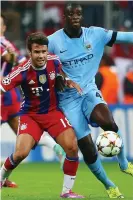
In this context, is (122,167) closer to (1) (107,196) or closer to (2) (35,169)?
(1) (107,196)

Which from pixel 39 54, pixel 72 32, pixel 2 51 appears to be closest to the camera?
pixel 39 54

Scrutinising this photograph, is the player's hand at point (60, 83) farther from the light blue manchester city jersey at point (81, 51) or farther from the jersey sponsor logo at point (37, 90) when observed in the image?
the light blue manchester city jersey at point (81, 51)

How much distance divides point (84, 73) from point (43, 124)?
2.80ft

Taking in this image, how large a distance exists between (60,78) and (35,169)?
4.61 meters

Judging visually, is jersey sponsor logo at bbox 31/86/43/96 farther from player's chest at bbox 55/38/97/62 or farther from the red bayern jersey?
player's chest at bbox 55/38/97/62

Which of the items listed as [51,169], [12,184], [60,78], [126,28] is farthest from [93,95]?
[126,28]

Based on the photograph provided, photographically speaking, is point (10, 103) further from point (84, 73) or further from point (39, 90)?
point (39, 90)

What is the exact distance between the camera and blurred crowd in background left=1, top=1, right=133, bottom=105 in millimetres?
18000

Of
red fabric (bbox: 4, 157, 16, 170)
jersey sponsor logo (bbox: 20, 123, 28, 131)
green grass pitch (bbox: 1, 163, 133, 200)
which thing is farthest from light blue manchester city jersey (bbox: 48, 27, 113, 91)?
green grass pitch (bbox: 1, 163, 133, 200)

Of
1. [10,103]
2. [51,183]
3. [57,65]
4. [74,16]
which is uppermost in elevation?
[74,16]

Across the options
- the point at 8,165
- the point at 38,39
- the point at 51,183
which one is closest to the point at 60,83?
the point at 38,39

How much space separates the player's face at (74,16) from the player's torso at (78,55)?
9.8 inches

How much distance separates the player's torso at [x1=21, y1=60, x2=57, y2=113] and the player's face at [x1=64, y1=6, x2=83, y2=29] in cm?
55

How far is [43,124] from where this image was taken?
1107cm
